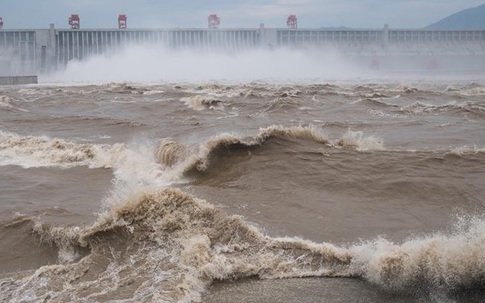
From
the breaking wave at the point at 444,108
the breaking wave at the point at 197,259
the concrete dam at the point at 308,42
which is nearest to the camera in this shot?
the breaking wave at the point at 197,259

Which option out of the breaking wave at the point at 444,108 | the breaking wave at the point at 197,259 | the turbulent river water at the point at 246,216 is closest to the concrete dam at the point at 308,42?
the breaking wave at the point at 444,108

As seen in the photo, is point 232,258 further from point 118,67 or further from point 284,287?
point 118,67

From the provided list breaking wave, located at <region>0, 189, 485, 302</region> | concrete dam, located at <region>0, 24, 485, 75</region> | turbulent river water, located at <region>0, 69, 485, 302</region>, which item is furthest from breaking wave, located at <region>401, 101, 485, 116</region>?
concrete dam, located at <region>0, 24, 485, 75</region>

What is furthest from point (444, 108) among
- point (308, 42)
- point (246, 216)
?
point (308, 42)

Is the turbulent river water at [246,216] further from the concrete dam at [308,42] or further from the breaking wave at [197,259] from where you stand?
the concrete dam at [308,42]

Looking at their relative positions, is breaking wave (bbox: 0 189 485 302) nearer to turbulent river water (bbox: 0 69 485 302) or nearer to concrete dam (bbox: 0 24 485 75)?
turbulent river water (bbox: 0 69 485 302)

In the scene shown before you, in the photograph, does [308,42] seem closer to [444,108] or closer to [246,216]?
[444,108]
